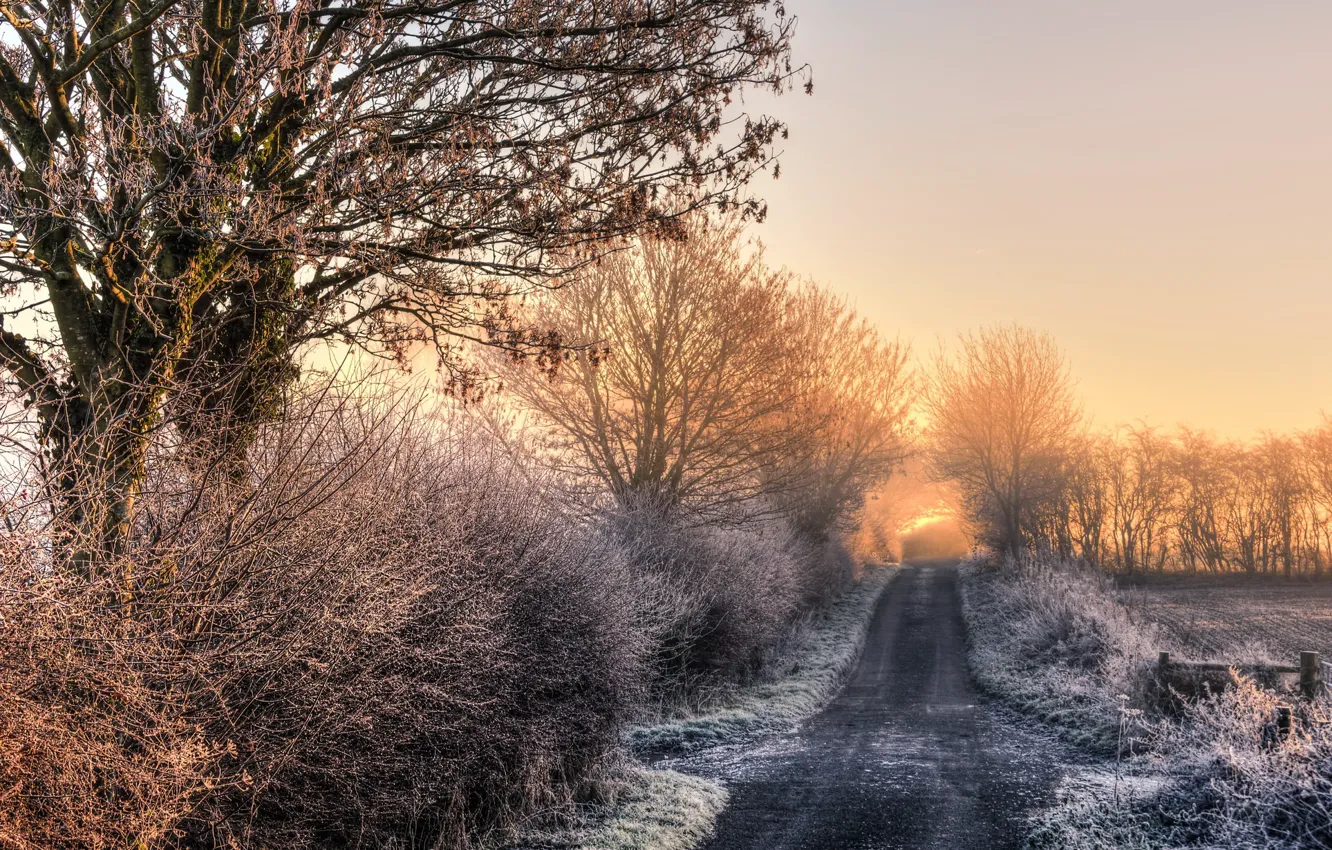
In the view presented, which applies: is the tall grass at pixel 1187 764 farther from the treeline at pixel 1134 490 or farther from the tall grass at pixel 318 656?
the treeline at pixel 1134 490

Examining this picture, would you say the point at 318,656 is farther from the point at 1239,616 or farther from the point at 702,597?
the point at 1239,616

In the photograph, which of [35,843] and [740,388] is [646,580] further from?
[35,843]

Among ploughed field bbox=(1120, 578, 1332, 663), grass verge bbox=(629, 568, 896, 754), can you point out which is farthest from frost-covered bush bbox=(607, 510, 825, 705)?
ploughed field bbox=(1120, 578, 1332, 663)

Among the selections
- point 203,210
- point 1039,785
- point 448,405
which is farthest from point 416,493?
point 1039,785

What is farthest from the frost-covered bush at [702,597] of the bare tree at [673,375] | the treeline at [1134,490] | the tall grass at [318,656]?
the treeline at [1134,490]

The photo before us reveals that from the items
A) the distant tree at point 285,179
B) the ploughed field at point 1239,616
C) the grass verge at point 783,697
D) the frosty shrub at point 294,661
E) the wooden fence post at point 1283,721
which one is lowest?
the ploughed field at point 1239,616

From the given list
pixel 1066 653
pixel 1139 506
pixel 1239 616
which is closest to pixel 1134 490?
pixel 1139 506

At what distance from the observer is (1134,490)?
52.4 meters

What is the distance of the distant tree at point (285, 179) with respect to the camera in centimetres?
507

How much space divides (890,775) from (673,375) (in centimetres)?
1073

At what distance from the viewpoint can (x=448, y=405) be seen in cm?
875

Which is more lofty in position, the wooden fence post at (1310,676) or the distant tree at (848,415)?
the distant tree at (848,415)

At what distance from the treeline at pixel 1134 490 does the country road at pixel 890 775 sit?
2292 centimetres

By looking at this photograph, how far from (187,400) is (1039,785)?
33.3 ft
